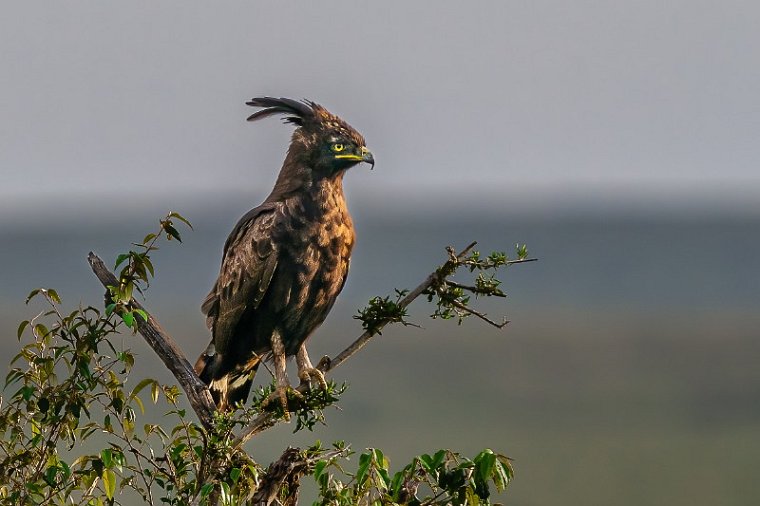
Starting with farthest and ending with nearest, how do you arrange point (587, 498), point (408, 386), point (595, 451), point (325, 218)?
point (408, 386)
point (595, 451)
point (587, 498)
point (325, 218)

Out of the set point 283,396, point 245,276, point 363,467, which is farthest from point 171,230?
point 245,276

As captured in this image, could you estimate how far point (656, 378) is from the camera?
9106cm

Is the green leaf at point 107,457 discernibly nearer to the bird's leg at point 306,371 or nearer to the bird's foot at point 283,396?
the bird's foot at point 283,396

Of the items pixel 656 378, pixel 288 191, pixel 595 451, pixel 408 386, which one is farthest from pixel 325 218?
pixel 656 378

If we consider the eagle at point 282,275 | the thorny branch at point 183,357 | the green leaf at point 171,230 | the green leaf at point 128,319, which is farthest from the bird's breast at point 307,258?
the green leaf at point 128,319

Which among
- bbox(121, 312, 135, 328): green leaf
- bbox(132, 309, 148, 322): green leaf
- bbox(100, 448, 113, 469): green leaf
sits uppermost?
bbox(132, 309, 148, 322): green leaf

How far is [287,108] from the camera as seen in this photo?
1055 centimetres

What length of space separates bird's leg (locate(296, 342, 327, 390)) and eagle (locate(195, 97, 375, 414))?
0.01m

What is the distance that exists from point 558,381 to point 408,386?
12.4 metres

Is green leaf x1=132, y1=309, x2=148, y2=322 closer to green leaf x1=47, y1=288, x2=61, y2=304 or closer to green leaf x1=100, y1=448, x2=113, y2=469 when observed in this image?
green leaf x1=47, y1=288, x2=61, y2=304

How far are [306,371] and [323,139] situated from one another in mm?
1586

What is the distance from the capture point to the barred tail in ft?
32.7

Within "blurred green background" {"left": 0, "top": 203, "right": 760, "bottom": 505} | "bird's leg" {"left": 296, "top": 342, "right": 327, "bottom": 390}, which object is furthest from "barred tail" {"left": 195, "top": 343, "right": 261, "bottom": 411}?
"blurred green background" {"left": 0, "top": 203, "right": 760, "bottom": 505}

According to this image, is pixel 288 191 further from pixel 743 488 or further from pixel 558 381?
pixel 558 381
